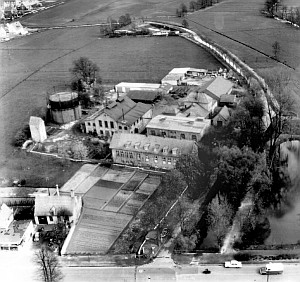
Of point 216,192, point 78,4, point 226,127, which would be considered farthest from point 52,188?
point 78,4

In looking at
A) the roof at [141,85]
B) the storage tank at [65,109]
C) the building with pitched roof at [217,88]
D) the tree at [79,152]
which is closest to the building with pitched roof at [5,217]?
the tree at [79,152]

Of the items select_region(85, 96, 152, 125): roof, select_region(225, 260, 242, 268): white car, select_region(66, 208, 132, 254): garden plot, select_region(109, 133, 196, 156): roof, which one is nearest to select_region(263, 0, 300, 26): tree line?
select_region(85, 96, 152, 125): roof

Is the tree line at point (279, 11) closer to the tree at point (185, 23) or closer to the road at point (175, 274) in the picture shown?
the tree at point (185, 23)

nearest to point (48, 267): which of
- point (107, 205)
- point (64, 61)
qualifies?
point (107, 205)

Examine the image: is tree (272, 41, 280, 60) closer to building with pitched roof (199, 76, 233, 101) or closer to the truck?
building with pitched roof (199, 76, 233, 101)

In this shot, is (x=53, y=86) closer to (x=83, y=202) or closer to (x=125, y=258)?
(x=83, y=202)

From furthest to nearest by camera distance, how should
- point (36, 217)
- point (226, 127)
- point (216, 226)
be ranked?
point (226, 127) < point (36, 217) < point (216, 226)
